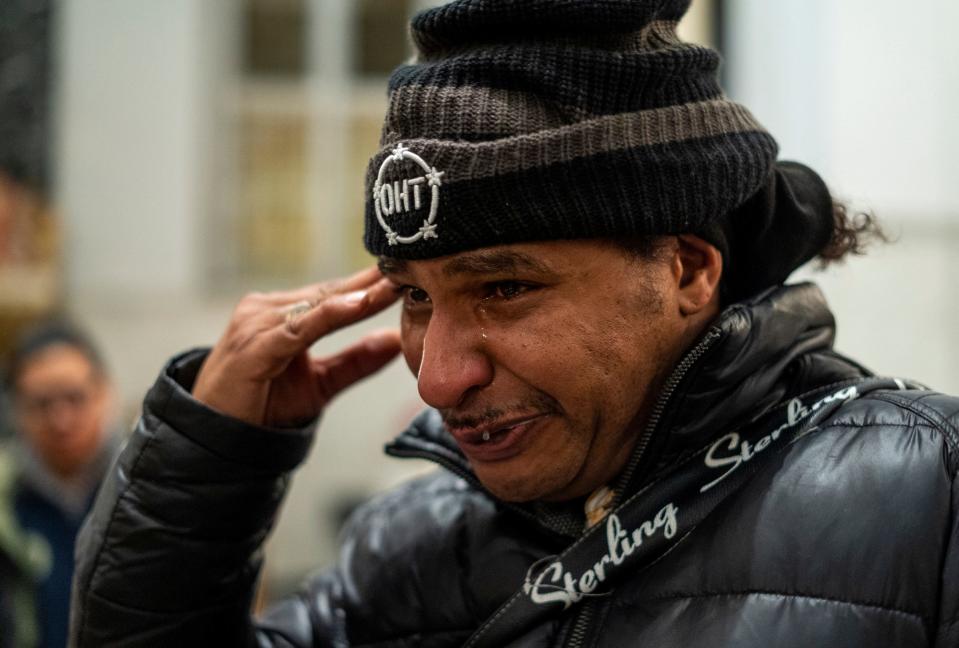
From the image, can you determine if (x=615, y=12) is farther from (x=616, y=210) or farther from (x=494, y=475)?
(x=494, y=475)

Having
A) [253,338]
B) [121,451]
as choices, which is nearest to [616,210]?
[253,338]

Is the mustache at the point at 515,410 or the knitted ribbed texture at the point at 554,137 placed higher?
the knitted ribbed texture at the point at 554,137

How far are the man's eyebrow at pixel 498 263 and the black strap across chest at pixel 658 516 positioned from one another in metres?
0.30

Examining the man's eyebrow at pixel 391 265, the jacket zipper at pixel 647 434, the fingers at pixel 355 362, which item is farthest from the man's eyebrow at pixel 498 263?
the fingers at pixel 355 362

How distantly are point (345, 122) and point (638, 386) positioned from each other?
17.5 ft

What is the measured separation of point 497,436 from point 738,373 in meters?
0.30

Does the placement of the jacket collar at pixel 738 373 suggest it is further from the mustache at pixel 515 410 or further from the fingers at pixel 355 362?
the fingers at pixel 355 362

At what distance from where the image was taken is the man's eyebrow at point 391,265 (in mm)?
1298

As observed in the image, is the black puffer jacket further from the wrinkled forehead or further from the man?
the wrinkled forehead

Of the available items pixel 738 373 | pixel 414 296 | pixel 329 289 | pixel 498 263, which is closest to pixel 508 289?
pixel 498 263

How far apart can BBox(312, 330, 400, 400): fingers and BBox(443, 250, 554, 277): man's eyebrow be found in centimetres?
52

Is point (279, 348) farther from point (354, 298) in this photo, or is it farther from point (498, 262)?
point (498, 262)

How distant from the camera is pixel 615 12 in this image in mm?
1188

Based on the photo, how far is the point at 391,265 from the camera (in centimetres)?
132
